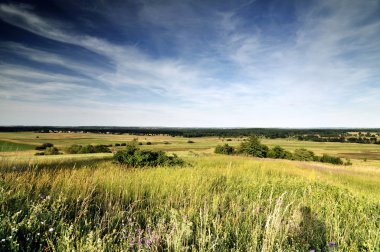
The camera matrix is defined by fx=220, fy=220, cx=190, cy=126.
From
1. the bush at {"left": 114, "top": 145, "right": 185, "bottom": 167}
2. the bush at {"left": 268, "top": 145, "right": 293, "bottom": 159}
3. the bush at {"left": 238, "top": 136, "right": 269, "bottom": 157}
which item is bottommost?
the bush at {"left": 268, "top": 145, "right": 293, "bottom": 159}

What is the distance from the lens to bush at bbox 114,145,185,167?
14.1 m

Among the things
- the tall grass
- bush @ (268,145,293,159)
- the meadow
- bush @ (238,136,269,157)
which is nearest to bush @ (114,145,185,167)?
the meadow

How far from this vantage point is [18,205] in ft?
12.7

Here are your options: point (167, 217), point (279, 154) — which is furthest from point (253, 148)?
point (167, 217)

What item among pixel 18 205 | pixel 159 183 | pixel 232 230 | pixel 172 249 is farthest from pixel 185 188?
pixel 18 205

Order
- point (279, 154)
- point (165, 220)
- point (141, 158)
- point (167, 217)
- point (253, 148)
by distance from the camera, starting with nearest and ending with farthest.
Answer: point (165, 220)
point (167, 217)
point (141, 158)
point (253, 148)
point (279, 154)

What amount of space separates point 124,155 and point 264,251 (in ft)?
44.4

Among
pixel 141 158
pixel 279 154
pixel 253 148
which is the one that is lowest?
pixel 279 154

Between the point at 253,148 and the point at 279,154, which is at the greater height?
the point at 253,148

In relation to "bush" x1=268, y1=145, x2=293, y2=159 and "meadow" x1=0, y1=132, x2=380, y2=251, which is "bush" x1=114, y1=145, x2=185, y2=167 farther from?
"bush" x1=268, y1=145, x2=293, y2=159

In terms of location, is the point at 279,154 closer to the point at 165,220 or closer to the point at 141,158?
the point at 141,158

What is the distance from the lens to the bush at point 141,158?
14.1 metres

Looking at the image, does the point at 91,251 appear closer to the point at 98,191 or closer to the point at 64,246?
the point at 64,246

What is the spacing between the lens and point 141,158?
1407cm
